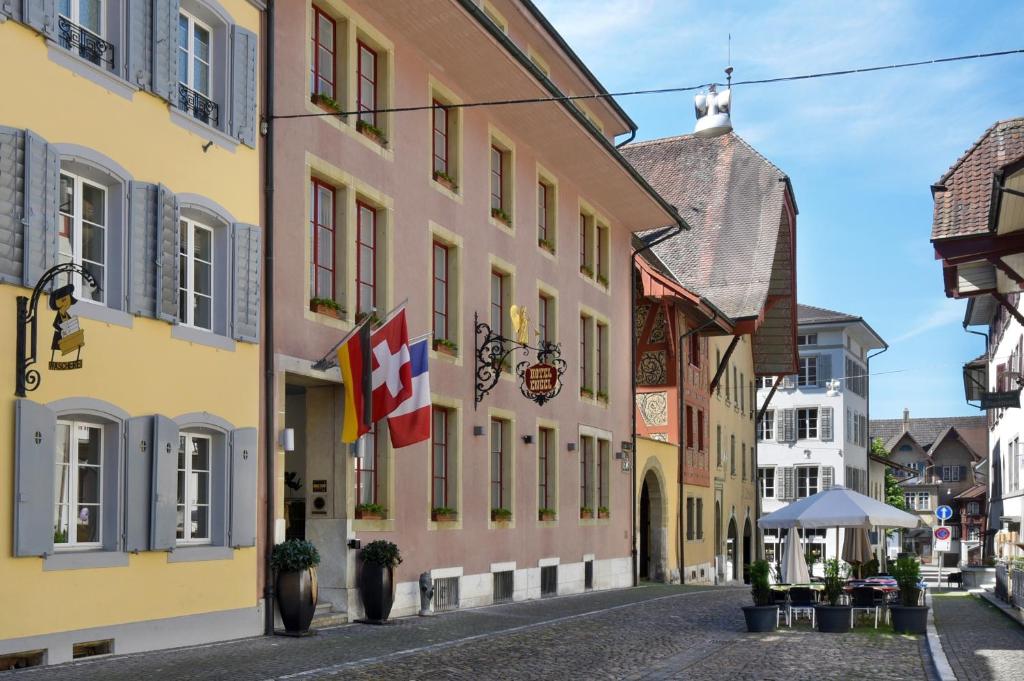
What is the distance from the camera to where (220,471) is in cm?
1606

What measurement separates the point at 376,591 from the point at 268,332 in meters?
4.07

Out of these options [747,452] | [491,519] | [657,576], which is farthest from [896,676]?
[747,452]

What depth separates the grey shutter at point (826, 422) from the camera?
219ft

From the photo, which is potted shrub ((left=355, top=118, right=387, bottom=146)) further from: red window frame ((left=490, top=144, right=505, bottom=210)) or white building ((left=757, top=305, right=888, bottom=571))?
white building ((left=757, top=305, right=888, bottom=571))

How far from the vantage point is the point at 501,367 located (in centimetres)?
2392

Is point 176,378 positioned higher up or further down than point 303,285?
further down

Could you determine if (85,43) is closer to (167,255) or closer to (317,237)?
(167,255)

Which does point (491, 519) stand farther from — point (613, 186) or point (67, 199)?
point (67, 199)

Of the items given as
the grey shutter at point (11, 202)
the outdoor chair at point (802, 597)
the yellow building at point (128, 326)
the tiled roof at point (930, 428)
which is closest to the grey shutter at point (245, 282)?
the yellow building at point (128, 326)

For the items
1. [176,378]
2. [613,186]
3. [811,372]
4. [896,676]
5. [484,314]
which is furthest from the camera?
[811,372]

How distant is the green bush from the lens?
16.6 meters

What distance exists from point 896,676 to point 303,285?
8.78m

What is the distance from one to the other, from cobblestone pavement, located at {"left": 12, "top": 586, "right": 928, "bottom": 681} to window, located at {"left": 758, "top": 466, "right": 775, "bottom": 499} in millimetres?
46199

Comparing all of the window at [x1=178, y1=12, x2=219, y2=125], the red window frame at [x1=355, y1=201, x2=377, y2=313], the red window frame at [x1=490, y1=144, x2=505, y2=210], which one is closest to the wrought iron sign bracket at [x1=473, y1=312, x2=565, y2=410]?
the red window frame at [x1=490, y1=144, x2=505, y2=210]
